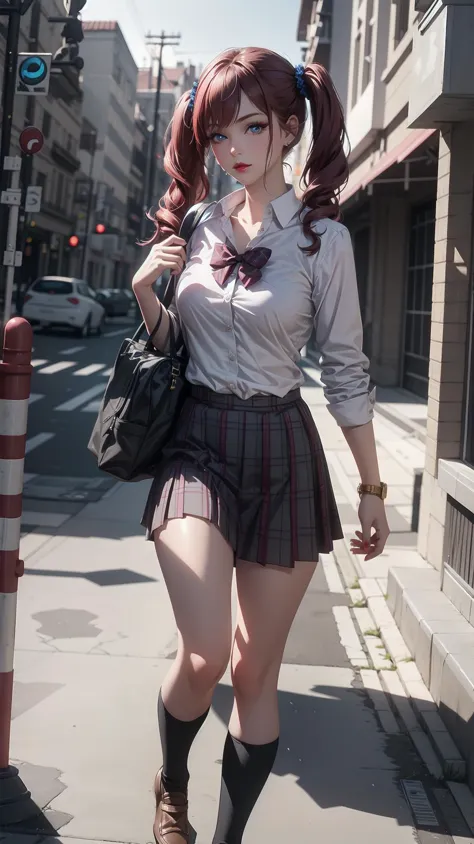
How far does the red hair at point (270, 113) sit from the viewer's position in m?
2.55

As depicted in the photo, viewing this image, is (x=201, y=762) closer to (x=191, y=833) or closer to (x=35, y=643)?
(x=191, y=833)

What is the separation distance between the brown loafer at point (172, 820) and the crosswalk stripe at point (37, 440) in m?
8.44

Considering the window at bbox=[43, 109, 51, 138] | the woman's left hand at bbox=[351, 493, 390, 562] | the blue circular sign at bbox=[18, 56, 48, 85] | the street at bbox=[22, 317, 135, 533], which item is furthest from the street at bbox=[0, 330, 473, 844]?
the window at bbox=[43, 109, 51, 138]

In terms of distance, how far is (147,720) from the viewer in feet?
12.6

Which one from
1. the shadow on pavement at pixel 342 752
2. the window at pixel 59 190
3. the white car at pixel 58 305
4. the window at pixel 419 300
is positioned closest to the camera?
the shadow on pavement at pixel 342 752

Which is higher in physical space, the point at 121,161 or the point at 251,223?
the point at 121,161

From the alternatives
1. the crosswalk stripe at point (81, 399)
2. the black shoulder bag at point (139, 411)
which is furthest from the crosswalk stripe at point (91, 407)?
the black shoulder bag at point (139, 411)

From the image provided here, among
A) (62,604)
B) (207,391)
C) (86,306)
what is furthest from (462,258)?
(86,306)

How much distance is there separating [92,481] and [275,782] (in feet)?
20.7

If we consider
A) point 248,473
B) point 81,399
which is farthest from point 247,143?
point 81,399

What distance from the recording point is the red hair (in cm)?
255

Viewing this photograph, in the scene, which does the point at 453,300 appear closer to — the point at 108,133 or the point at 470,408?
the point at 470,408

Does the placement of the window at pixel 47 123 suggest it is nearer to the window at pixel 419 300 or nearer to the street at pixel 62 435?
the street at pixel 62 435

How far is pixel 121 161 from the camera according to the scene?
8119cm
